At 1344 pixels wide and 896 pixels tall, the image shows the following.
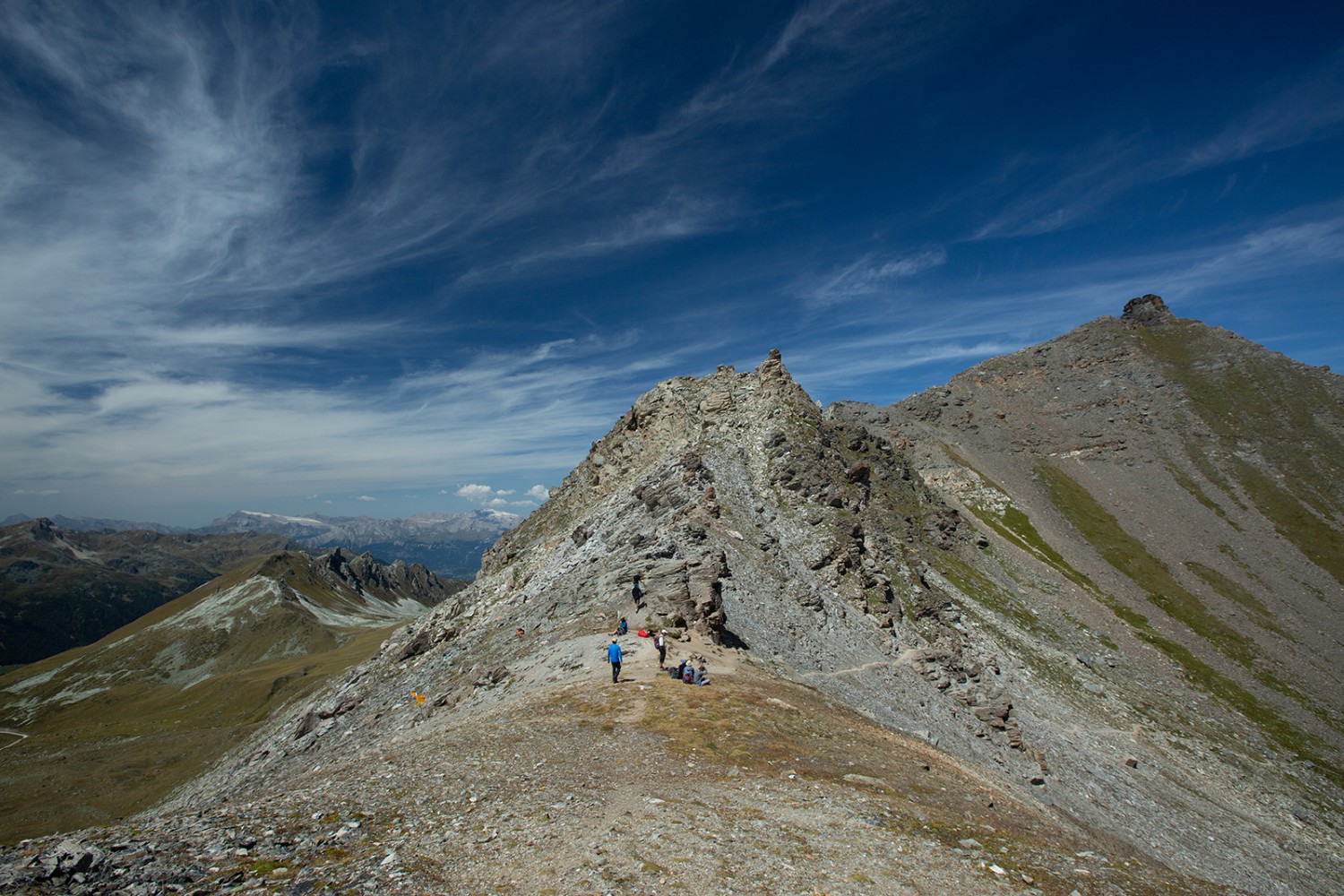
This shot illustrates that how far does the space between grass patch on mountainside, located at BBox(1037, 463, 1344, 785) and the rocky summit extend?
0.57 meters

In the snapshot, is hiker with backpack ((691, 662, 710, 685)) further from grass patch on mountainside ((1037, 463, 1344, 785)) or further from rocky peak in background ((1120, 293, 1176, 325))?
rocky peak in background ((1120, 293, 1176, 325))

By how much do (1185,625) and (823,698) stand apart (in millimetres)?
89663

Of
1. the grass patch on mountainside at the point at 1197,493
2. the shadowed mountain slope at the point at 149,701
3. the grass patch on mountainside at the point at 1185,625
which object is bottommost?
the shadowed mountain slope at the point at 149,701

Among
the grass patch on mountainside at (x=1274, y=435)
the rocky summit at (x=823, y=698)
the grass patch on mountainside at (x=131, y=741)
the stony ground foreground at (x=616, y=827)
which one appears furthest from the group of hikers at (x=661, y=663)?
the grass patch on mountainside at (x=1274, y=435)

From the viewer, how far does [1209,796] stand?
49.5 metres

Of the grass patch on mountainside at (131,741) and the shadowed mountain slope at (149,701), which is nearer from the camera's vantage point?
the grass patch on mountainside at (131,741)

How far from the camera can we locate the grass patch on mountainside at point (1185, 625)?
67.2 m

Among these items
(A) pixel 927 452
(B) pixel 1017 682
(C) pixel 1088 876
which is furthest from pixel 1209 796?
(A) pixel 927 452

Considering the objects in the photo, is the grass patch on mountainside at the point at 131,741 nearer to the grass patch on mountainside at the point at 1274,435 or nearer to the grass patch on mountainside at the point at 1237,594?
the grass patch on mountainside at the point at 1237,594

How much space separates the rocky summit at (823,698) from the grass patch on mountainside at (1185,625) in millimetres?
574

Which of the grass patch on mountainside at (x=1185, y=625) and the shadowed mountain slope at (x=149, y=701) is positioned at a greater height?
the grass patch on mountainside at (x=1185, y=625)

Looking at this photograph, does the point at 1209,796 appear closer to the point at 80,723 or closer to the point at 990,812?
the point at 990,812

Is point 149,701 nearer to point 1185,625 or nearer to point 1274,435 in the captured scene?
point 1185,625

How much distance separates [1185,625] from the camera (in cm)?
8750
